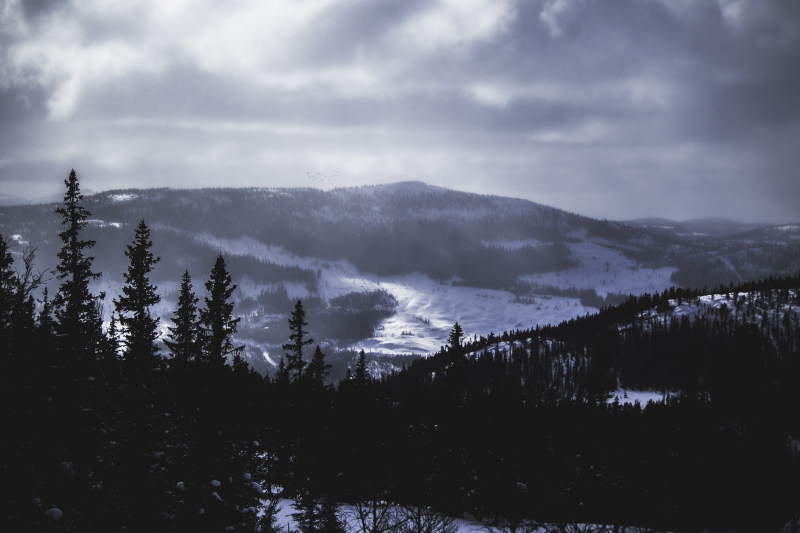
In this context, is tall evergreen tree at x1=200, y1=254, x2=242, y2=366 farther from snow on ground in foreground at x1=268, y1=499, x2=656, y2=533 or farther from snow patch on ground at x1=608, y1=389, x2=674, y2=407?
snow patch on ground at x1=608, y1=389, x2=674, y2=407

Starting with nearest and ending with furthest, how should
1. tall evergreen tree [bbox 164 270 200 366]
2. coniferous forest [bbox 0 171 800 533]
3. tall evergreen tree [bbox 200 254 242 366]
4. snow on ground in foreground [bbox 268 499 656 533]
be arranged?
coniferous forest [bbox 0 171 800 533] → snow on ground in foreground [bbox 268 499 656 533] → tall evergreen tree [bbox 200 254 242 366] → tall evergreen tree [bbox 164 270 200 366]

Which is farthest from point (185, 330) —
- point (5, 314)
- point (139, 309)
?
point (5, 314)

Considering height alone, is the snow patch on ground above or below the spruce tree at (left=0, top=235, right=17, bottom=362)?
below

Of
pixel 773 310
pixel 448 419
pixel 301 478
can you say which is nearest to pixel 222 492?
pixel 301 478

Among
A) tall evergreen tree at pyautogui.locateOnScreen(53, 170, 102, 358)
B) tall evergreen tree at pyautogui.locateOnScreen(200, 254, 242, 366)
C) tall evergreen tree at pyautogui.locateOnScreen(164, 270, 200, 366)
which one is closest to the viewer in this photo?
tall evergreen tree at pyautogui.locateOnScreen(53, 170, 102, 358)

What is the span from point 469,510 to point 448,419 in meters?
12.7

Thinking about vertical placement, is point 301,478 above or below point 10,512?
below

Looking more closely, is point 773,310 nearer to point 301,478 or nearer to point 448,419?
point 448,419

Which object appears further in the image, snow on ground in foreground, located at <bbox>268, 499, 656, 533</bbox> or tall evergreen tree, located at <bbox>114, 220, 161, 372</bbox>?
tall evergreen tree, located at <bbox>114, 220, 161, 372</bbox>

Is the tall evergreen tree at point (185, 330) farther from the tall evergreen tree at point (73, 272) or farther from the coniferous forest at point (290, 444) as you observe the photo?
the tall evergreen tree at point (73, 272)

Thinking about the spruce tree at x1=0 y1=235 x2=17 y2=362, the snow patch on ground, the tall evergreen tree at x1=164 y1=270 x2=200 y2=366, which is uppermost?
the spruce tree at x1=0 y1=235 x2=17 y2=362

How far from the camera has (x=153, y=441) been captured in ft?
68.8

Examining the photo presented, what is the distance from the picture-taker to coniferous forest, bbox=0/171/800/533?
17.7m

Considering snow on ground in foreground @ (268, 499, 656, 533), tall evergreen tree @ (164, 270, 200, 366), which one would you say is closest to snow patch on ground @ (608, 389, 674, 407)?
snow on ground in foreground @ (268, 499, 656, 533)
